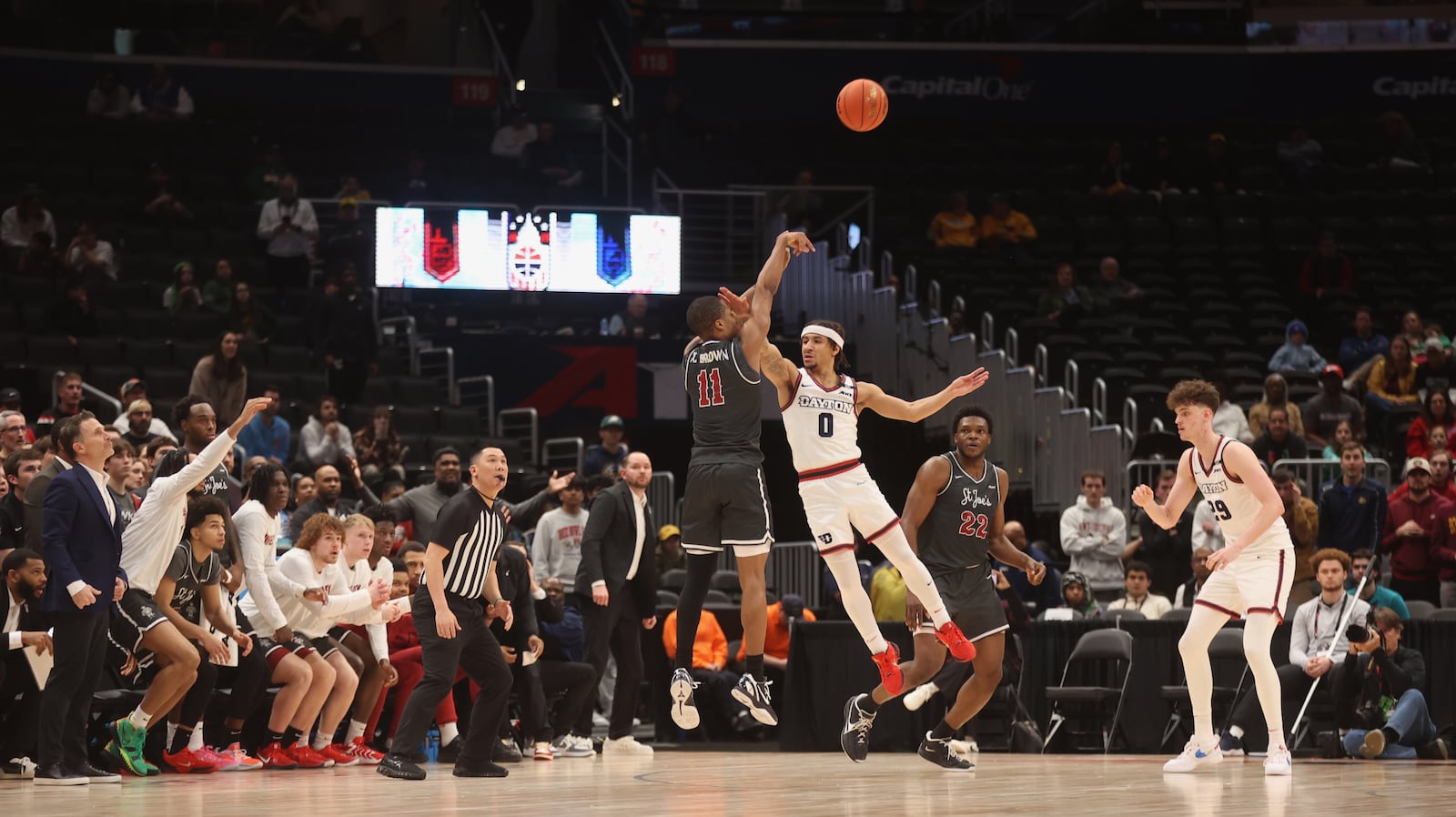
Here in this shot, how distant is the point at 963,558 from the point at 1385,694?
4.03 metres

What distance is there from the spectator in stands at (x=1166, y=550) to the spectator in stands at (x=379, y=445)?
6915mm

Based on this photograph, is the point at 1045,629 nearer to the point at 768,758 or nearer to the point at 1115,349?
the point at 768,758

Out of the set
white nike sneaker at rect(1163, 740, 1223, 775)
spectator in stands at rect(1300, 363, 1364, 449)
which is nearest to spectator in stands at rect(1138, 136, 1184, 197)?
spectator in stands at rect(1300, 363, 1364, 449)

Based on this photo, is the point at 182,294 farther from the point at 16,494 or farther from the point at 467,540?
the point at 467,540

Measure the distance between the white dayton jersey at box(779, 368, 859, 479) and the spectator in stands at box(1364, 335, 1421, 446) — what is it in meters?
10.6

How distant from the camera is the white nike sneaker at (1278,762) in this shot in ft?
30.5

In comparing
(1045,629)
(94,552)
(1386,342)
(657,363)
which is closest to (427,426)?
(657,363)

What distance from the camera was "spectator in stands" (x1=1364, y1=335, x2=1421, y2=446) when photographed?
59.3 ft

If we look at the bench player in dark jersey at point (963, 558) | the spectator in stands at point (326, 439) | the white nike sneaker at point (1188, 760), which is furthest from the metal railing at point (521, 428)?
the white nike sneaker at point (1188, 760)

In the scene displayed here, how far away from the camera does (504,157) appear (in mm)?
23469

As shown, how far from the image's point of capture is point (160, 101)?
22938 millimetres

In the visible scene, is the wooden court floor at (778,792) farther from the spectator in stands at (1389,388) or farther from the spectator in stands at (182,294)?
the spectator in stands at (182,294)

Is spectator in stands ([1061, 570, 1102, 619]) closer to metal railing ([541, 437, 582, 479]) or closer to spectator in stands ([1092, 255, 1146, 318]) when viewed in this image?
metal railing ([541, 437, 582, 479])

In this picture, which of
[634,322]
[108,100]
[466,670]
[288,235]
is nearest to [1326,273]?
[634,322]
